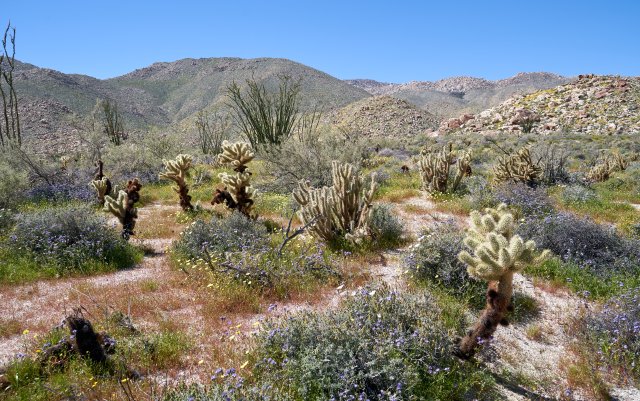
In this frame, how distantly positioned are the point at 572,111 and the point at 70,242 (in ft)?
129

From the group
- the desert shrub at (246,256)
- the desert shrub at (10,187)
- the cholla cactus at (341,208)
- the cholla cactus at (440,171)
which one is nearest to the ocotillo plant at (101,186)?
the desert shrub at (10,187)

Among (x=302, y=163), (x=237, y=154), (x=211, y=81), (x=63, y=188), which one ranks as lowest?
(x=63, y=188)

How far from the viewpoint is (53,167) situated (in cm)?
1405

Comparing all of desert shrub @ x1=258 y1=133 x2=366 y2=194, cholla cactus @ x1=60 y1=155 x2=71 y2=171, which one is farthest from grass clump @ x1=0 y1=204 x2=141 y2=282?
cholla cactus @ x1=60 y1=155 x2=71 y2=171

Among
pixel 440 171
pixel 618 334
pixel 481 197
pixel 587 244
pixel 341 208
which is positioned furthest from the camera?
pixel 440 171

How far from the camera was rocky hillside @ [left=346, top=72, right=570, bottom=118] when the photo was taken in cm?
9081

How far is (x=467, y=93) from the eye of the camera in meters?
126

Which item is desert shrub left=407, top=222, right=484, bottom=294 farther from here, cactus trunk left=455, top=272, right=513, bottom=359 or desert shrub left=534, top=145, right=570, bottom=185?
desert shrub left=534, top=145, right=570, bottom=185

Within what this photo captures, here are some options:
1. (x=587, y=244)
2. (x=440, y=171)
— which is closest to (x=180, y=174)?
(x=440, y=171)

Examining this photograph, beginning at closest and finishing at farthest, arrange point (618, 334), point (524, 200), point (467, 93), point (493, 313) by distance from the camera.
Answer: point (493, 313) < point (618, 334) < point (524, 200) < point (467, 93)

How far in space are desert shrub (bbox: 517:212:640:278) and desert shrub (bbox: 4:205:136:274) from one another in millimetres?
6832

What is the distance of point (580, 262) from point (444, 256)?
2.15m

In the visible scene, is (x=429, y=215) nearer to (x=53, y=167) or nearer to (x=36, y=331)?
(x=36, y=331)

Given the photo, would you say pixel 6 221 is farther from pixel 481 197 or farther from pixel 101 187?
pixel 481 197
